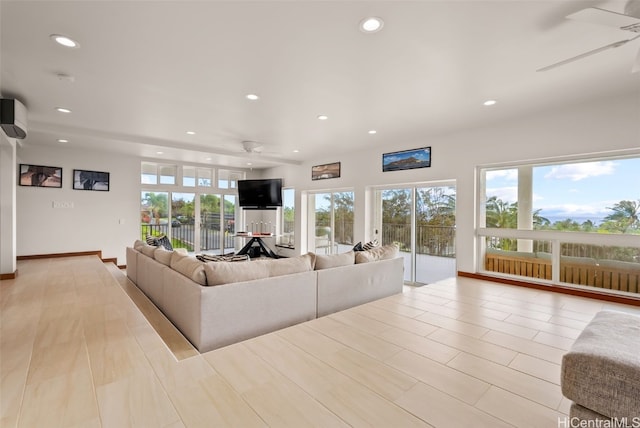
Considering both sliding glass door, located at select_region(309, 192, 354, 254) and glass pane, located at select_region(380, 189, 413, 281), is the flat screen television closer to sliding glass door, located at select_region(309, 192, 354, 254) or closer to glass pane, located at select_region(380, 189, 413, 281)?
sliding glass door, located at select_region(309, 192, 354, 254)

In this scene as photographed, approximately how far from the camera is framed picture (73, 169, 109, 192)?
6332mm

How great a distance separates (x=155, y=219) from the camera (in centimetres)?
762

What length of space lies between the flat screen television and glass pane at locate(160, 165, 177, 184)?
172cm

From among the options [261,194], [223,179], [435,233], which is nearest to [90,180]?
[223,179]

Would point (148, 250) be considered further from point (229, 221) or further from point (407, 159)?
point (229, 221)

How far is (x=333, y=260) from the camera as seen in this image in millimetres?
3389

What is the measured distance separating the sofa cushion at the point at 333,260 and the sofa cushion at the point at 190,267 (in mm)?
1237

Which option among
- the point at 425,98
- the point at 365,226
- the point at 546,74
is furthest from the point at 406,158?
the point at 546,74

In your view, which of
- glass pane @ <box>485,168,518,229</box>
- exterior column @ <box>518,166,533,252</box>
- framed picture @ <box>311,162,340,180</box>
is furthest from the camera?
framed picture @ <box>311,162,340,180</box>

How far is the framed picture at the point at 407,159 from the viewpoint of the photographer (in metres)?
5.46

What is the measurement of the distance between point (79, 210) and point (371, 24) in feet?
23.4

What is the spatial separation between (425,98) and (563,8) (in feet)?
5.36

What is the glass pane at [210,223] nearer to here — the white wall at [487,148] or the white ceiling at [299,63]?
the white wall at [487,148]

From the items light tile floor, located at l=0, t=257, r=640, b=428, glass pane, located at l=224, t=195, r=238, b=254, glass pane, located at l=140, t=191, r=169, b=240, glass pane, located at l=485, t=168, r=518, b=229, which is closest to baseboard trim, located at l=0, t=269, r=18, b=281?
light tile floor, located at l=0, t=257, r=640, b=428
